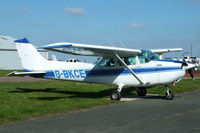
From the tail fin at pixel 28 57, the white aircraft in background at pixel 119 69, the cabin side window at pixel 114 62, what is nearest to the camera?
the white aircraft in background at pixel 119 69

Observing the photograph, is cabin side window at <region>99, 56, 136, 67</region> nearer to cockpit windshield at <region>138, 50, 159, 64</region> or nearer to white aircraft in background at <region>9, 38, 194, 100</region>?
white aircraft in background at <region>9, 38, 194, 100</region>

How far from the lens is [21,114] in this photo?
831cm

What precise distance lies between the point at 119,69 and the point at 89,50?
1.78 m

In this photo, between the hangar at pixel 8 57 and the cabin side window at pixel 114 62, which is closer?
the cabin side window at pixel 114 62

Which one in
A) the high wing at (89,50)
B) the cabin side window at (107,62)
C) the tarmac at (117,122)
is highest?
the high wing at (89,50)

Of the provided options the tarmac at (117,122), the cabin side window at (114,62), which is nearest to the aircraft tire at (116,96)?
the cabin side window at (114,62)

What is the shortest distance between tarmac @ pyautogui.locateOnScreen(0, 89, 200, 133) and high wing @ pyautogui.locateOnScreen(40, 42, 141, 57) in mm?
2583

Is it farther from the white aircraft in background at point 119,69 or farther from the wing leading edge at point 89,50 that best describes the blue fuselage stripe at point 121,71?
the wing leading edge at point 89,50

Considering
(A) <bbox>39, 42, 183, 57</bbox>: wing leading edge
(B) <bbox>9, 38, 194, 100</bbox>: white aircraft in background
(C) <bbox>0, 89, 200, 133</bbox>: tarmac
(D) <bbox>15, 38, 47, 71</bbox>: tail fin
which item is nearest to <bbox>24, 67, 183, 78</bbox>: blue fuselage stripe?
(B) <bbox>9, 38, 194, 100</bbox>: white aircraft in background

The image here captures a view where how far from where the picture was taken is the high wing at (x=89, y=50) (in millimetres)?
10305

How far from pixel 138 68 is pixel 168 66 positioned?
1.31m

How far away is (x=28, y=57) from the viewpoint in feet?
48.4

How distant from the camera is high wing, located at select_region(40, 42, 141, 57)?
10305 mm

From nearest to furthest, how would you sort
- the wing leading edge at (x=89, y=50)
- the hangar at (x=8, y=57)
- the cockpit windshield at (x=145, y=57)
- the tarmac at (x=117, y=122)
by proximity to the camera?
the tarmac at (x=117, y=122) → the wing leading edge at (x=89, y=50) → the cockpit windshield at (x=145, y=57) → the hangar at (x=8, y=57)
